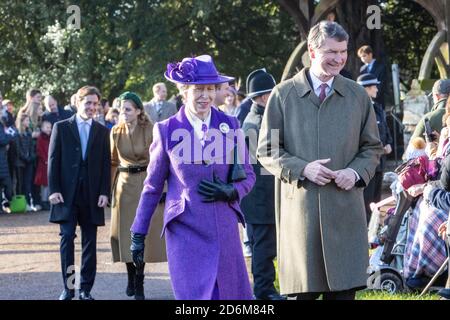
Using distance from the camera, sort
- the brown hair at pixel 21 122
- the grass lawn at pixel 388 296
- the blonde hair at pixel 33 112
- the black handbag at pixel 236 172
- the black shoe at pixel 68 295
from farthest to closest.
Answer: the blonde hair at pixel 33 112 → the brown hair at pixel 21 122 → the black shoe at pixel 68 295 → the grass lawn at pixel 388 296 → the black handbag at pixel 236 172

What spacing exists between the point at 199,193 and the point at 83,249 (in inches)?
154

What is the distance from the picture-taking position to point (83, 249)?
35.0ft

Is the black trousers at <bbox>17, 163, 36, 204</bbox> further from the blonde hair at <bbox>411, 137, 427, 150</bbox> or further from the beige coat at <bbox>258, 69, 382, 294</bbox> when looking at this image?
the beige coat at <bbox>258, 69, 382, 294</bbox>

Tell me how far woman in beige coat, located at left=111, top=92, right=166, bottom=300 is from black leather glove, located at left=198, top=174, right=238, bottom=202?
13.2 feet

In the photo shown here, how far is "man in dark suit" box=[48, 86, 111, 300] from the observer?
10594 mm

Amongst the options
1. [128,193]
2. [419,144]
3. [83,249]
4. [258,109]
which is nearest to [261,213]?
[258,109]

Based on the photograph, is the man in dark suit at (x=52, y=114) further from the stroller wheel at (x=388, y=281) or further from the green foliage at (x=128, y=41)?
the stroller wheel at (x=388, y=281)

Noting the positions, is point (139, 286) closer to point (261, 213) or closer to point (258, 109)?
point (261, 213)

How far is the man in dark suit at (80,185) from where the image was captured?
10.6 metres

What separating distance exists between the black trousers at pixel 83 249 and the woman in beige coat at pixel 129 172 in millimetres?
473

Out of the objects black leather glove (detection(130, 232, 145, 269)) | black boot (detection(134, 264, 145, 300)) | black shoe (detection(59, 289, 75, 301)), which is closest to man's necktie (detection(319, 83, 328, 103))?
black leather glove (detection(130, 232, 145, 269))

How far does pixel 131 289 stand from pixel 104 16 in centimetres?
1939

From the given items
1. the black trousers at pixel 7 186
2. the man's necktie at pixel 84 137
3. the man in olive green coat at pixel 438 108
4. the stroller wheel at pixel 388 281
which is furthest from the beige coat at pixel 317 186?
the black trousers at pixel 7 186

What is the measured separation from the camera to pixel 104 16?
29.5 meters
